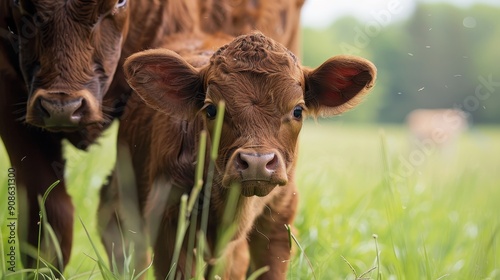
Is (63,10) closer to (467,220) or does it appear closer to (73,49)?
(73,49)

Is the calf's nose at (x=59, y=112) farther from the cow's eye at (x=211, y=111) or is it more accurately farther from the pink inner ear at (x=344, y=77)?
the pink inner ear at (x=344, y=77)

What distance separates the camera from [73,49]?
413cm

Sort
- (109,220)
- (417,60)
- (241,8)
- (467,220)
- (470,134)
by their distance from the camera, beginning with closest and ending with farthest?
(109,220) < (241,8) < (467,220) < (470,134) < (417,60)

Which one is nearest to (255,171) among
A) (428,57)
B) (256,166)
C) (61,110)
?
(256,166)

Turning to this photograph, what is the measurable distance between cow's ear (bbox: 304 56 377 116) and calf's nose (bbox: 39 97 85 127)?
113 centimetres

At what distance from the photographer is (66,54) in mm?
4105

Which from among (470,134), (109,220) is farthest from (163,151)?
(470,134)

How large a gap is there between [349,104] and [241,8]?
68.3 inches

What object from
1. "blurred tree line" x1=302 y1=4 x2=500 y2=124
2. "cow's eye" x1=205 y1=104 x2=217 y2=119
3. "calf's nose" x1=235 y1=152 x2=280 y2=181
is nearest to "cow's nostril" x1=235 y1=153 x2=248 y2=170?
"calf's nose" x1=235 y1=152 x2=280 y2=181

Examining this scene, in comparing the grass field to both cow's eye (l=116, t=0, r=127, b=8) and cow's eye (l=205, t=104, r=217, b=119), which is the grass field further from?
cow's eye (l=116, t=0, r=127, b=8)

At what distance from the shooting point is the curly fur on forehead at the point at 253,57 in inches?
147

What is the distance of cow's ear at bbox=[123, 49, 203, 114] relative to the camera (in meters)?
3.86

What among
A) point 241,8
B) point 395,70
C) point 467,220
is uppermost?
point 241,8

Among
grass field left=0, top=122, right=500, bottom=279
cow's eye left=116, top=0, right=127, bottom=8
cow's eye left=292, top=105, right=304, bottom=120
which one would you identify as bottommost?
grass field left=0, top=122, right=500, bottom=279
